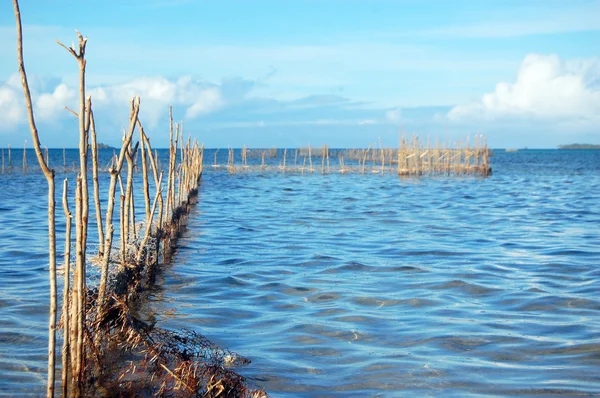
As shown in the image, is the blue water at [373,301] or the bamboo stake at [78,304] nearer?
the bamboo stake at [78,304]

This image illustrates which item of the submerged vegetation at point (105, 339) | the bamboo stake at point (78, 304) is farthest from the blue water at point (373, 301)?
the bamboo stake at point (78, 304)

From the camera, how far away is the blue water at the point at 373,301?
18.0 feet

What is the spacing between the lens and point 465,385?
5.33m

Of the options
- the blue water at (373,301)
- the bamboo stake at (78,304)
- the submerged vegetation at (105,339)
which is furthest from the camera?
the blue water at (373,301)

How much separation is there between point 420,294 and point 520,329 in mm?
1727

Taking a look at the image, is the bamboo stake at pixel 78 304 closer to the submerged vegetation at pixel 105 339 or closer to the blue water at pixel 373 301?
the submerged vegetation at pixel 105 339

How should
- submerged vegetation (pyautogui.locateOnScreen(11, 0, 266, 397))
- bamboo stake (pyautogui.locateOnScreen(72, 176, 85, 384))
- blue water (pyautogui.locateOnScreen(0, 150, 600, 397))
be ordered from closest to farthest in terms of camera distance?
submerged vegetation (pyautogui.locateOnScreen(11, 0, 266, 397)) → bamboo stake (pyautogui.locateOnScreen(72, 176, 85, 384)) → blue water (pyautogui.locateOnScreen(0, 150, 600, 397))

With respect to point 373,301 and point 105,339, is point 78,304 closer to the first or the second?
point 105,339

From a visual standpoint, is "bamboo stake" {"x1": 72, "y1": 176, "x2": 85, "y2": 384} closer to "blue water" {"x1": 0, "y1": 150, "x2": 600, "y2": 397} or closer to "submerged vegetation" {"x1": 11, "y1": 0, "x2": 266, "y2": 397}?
"submerged vegetation" {"x1": 11, "y1": 0, "x2": 266, "y2": 397}

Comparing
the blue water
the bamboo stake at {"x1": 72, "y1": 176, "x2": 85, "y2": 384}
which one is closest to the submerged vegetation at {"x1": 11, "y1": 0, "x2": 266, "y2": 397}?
the bamboo stake at {"x1": 72, "y1": 176, "x2": 85, "y2": 384}

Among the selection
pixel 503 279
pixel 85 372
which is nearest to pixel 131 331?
pixel 85 372

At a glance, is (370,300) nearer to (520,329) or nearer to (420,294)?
(420,294)

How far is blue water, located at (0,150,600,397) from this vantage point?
5.50 meters

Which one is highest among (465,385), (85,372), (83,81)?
(83,81)
